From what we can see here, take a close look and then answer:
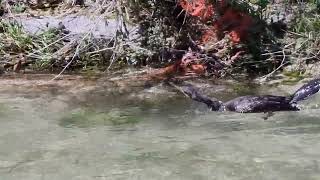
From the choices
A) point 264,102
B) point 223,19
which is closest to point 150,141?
point 264,102

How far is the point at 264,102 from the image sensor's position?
6105 mm

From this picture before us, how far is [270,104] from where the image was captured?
6113mm

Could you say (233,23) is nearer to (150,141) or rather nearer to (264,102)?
(264,102)

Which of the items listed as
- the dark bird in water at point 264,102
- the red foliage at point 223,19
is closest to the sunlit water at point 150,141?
the dark bird in water at point 264,102

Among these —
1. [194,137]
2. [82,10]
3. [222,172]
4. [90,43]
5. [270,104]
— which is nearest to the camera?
[222,172]

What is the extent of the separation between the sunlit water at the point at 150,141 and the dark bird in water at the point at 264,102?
0.08m

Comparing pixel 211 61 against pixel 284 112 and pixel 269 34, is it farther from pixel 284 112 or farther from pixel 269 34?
pixel 284 112

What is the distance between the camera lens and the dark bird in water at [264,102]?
6109 millimetres

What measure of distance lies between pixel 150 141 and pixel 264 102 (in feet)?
4.16

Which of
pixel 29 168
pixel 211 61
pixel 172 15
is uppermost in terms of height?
pixel 172 15

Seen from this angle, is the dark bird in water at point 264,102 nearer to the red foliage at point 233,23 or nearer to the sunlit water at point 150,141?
the sunlit water at point 150,141

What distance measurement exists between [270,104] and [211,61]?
162 cm

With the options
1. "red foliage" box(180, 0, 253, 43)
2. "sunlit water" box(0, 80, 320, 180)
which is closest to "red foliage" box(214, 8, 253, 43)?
"red foliage" box(180, 0, 253, 43)

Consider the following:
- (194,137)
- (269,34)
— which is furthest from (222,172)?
(269,34)
